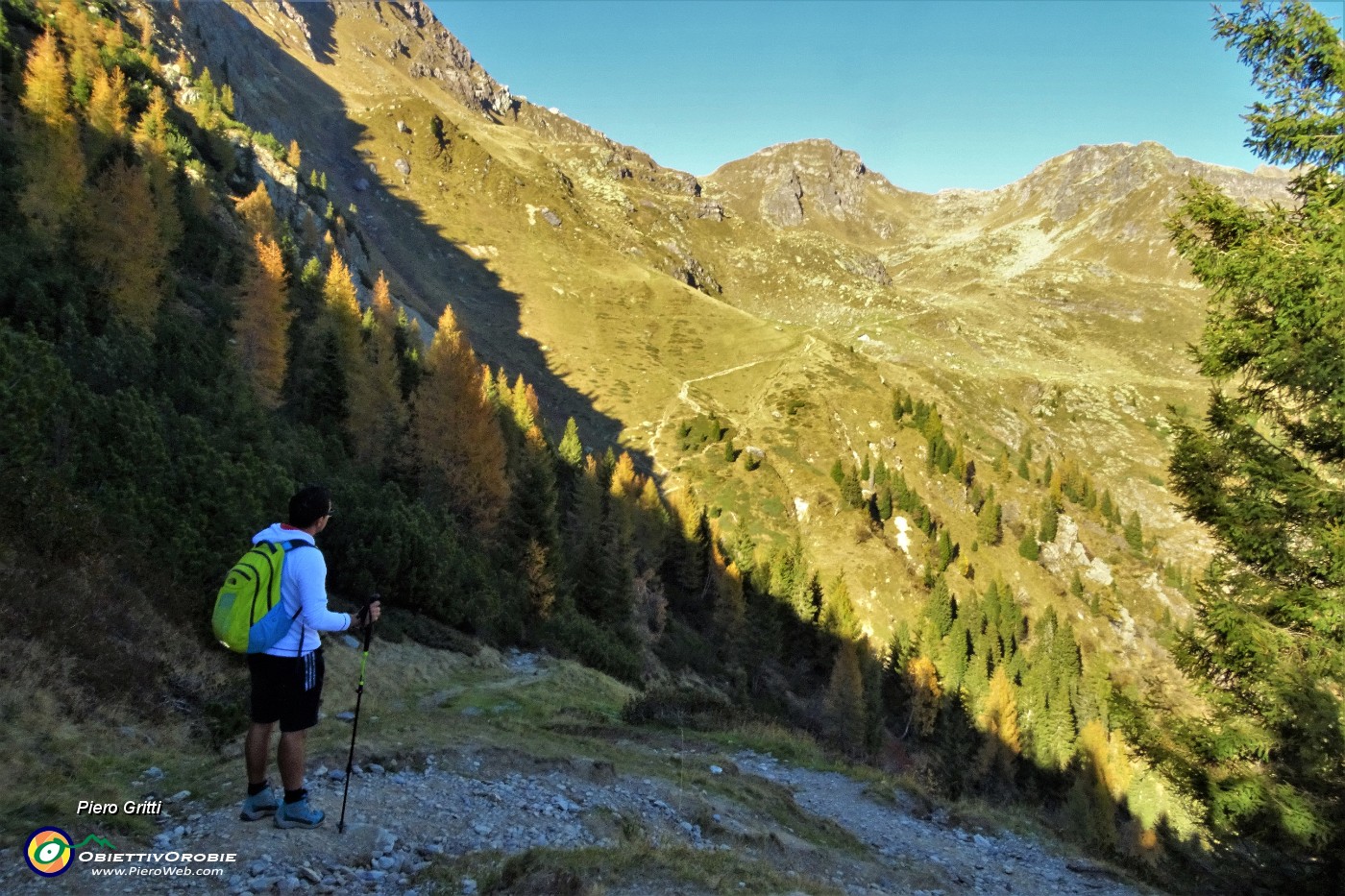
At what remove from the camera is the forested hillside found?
37.8 feet

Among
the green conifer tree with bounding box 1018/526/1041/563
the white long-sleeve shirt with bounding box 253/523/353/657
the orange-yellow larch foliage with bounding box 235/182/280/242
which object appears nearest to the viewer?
the white long-sleeve shirt with bounding box 253/523/353/657

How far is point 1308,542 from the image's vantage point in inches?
430

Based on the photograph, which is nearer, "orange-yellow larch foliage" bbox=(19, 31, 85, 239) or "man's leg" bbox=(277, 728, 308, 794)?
"man's leg" bbox=(277, 728, 308, 794)

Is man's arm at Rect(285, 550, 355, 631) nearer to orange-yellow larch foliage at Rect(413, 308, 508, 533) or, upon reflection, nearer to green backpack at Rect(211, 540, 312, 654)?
green backpack at Rect(211, 540, 312, 654)

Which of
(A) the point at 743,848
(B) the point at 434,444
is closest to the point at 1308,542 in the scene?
(A) the point at 743,848

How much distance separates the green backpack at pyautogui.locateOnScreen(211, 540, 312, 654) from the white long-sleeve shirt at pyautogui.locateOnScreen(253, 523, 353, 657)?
52mm

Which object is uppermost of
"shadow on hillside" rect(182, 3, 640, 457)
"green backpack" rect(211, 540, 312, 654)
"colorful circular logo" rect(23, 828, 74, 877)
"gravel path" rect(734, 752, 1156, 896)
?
"shadow on hillside" rect(182, 3, 640, 457)

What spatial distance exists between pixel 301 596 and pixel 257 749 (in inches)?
72.6

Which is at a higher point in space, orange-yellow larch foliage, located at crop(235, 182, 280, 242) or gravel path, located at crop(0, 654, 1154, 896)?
orange-yellow larch foliage, located at crop(235, 182, 280, 242)

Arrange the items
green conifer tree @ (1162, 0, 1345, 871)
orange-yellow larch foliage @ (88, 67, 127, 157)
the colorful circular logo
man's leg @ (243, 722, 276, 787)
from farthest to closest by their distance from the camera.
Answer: orange-yellow larch foliage @ (88, 67, 127, 157), green conifer tree @ (1162, 0, 1345, 871), man's leg @ (243, 722, 276, 787), the colorful circular logo

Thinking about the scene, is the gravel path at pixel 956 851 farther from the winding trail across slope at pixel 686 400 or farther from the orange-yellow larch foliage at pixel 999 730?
the winding trail across slope at pixel 686 400

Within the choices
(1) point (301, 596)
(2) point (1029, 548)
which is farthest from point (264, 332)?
(2) point (1029, 548)

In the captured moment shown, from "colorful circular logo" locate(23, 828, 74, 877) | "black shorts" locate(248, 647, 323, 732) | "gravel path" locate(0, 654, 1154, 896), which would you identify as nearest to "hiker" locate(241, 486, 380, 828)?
"black shorts" locate(248, 647, 323, 732)

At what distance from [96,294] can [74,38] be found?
121 feet
